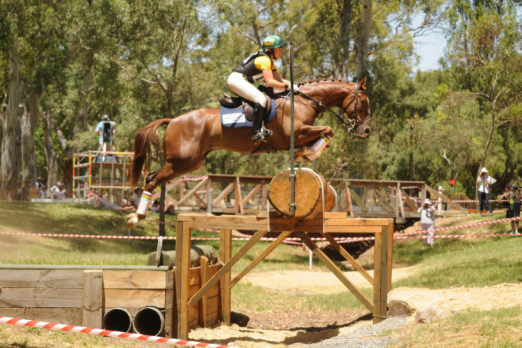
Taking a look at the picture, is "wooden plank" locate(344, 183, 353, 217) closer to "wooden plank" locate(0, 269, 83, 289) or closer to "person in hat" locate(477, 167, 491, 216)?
"person in hat" locate(477, 167, 491, 216)

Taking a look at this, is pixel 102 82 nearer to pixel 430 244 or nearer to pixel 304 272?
pixel 304 272

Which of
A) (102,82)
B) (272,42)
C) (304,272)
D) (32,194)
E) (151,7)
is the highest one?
(151,7)

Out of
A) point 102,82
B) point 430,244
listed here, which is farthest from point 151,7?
point 430,244

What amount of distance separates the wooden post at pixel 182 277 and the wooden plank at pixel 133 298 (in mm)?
240

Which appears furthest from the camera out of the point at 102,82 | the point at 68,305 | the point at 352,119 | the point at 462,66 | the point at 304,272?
the point at 462,66

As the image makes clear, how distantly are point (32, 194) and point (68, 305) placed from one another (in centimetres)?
2545

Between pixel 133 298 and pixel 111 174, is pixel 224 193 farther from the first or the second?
pixel 133 298

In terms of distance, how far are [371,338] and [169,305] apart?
8.58 ft

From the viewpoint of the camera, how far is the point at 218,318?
9.38m

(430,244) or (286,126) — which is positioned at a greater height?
(286,126)

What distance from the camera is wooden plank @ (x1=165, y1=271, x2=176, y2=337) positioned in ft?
24.4

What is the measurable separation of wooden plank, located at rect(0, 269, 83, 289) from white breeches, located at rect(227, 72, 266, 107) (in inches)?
121

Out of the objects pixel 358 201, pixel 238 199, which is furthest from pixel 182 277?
pixel 358 201

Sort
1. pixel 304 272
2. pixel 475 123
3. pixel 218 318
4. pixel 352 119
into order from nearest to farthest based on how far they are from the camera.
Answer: pixel 352 119 → pixel 218 318 → pixel 304 272 → pixel 475 123
